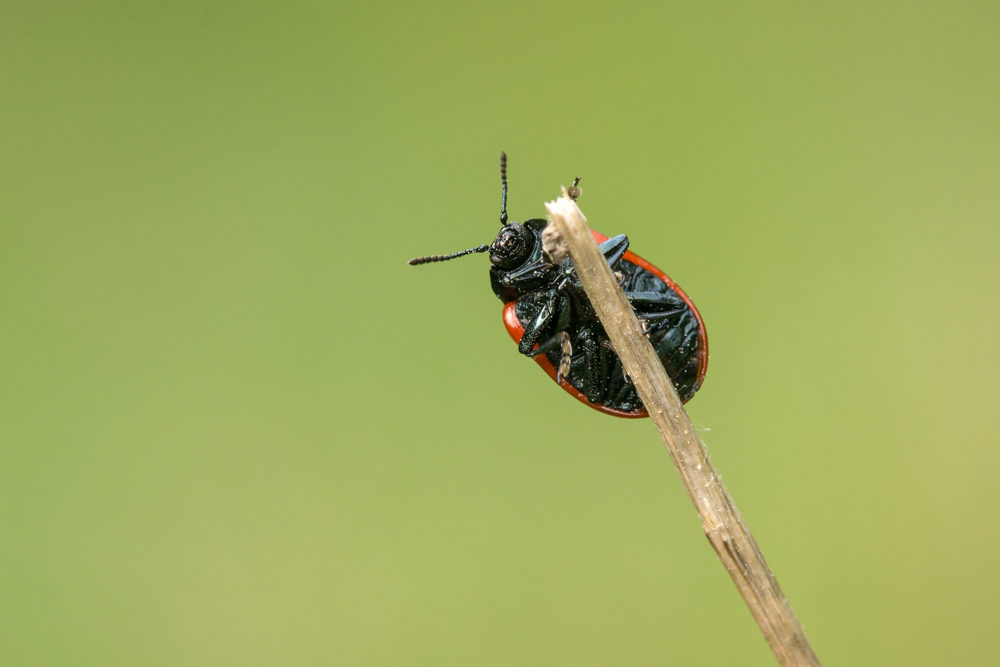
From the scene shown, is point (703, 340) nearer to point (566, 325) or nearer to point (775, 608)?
point (566, 325)

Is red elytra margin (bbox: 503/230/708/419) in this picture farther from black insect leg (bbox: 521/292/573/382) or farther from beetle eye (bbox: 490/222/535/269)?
beetle eye (bbox: 490/222/535/269)

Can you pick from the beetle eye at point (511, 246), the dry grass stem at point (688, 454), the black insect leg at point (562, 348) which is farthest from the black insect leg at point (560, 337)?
the dry grass stem at point (688, 454)

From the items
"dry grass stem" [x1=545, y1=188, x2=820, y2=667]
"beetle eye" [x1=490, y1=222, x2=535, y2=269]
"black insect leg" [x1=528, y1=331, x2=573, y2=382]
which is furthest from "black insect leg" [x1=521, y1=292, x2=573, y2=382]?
"dry grass stem" [x1=545, y1=188, x2=820, y2=667]

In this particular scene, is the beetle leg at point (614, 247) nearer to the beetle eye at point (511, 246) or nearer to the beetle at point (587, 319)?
the beetle at point (587, 319)

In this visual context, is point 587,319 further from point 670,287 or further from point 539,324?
point 670,287

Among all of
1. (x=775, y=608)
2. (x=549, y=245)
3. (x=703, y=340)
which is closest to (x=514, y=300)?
(x=703, y=340)

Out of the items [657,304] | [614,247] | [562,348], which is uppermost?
[614,247]

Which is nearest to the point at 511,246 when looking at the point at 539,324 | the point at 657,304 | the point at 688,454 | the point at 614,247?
the point at 539,324
